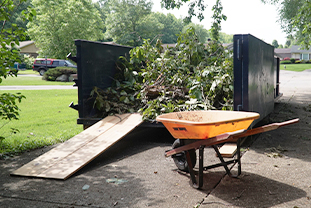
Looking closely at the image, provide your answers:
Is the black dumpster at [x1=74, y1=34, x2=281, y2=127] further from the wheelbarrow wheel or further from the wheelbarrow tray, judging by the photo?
the wheelbarrow wheel

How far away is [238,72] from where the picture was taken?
203 inches

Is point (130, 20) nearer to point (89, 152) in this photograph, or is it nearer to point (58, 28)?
point (58, 28)

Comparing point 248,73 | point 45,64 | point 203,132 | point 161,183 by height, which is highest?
point 45,64

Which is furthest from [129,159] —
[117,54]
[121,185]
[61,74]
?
[61,74]

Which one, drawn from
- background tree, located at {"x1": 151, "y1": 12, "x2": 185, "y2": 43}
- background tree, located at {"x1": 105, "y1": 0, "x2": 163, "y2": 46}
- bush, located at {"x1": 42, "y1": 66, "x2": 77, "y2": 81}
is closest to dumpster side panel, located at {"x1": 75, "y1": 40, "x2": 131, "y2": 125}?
bush, located at {"x1": 42, "y1": 66, "x2": 77, "y2": 81}

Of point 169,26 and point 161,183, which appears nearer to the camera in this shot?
point 161,183

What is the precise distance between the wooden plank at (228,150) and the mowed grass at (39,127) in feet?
10.2


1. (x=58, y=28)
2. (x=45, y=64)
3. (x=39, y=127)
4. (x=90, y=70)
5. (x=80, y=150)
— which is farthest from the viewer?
(x=58, y=28)

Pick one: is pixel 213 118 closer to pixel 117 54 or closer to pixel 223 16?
pixel 117 54

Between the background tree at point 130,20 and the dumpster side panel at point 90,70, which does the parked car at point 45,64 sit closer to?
the dumpster side panel at point 90,70

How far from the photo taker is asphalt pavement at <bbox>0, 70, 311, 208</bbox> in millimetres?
3227

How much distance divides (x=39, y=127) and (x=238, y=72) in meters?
4.85

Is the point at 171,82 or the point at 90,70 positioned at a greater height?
the point at 90,70

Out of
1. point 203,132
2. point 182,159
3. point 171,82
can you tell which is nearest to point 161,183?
point 182,159
